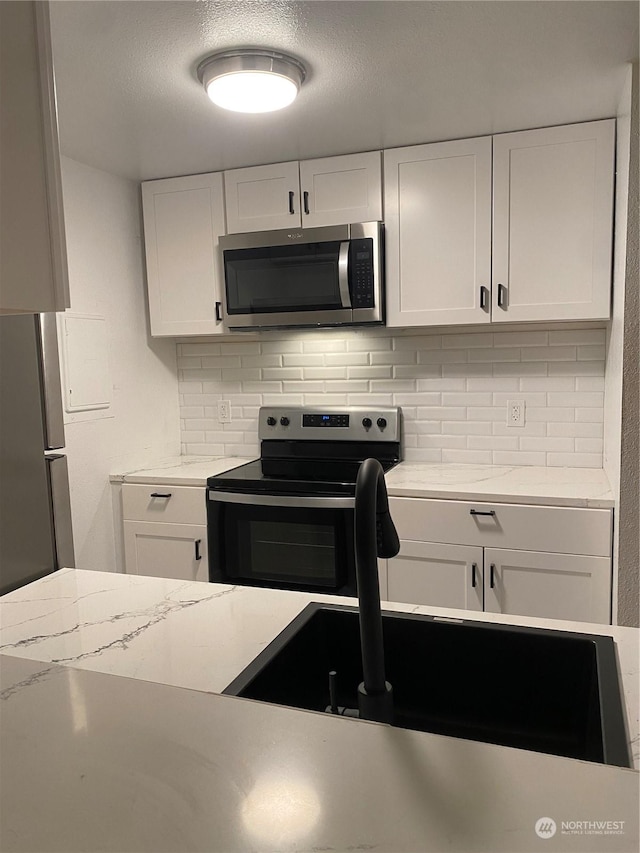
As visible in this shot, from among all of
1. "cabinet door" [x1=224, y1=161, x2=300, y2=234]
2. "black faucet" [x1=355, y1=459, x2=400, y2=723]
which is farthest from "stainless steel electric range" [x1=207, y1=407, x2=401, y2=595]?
"black faucet" [x1=355, y1=459, x2=400, y2=723]

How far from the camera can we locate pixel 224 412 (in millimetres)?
3529

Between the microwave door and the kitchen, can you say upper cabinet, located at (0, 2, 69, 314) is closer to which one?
the kitchen

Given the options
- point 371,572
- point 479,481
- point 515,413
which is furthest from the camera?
point 515,413

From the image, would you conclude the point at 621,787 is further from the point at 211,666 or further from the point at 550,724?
the point at 211,666

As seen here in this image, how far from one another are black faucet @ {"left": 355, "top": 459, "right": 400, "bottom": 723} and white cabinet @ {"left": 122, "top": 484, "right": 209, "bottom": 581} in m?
2.08

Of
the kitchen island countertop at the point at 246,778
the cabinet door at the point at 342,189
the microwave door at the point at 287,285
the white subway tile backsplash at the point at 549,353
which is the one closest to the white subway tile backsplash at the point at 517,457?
the white subway tile backsplash at the point at 549,353

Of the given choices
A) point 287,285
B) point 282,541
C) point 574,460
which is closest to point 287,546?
point 282,541

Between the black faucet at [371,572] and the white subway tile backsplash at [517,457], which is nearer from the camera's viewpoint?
the black faucet at [371,572]

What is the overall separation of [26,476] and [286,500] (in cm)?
111

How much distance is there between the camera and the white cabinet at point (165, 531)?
2906mm

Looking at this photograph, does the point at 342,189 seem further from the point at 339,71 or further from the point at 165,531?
the point at 165,531

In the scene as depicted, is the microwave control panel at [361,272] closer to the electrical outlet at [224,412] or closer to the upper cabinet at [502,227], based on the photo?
the upper cabinet at [502,227]

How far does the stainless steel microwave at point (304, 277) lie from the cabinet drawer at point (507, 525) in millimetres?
858

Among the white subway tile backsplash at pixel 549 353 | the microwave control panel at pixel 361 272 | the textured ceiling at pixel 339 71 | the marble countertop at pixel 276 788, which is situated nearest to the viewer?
the marble countertop at pixel 276 788
